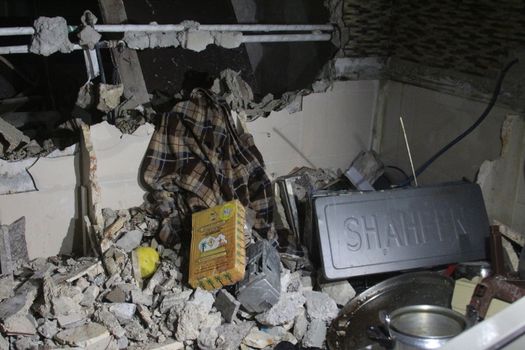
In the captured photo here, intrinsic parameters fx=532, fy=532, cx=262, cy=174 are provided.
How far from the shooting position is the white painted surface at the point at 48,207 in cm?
281

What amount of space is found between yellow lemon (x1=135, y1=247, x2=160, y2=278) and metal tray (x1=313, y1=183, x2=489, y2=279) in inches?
34.1

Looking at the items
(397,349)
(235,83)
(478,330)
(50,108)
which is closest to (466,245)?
(397,349)

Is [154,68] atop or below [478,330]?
atop

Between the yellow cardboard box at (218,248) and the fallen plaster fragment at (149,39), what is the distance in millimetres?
1007

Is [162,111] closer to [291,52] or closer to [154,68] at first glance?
[154,68]

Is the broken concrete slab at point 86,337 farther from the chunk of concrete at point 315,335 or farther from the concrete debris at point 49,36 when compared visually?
the concrete debris at point 49,36

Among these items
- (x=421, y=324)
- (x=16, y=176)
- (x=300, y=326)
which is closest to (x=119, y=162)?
(x=16, y=176)

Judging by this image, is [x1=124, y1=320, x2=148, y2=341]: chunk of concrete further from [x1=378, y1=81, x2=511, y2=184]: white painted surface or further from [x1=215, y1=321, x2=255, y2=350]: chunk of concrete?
[x1=378, y1=81, x2=511, y2=184]: white painted surface

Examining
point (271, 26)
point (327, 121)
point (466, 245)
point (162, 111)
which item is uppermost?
point (271, 26)

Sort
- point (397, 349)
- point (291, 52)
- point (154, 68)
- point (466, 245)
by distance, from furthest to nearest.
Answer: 1. point (291, 52)
2. point (154, 68)
3. point (466, 245)
4. point (397, 349)

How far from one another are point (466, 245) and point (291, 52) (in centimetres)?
221

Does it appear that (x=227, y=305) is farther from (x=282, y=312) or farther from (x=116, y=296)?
(x=116, y=296)

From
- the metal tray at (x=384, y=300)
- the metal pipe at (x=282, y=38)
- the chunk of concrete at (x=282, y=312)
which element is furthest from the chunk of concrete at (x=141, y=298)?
the metal pipe at (x=282, y=38)

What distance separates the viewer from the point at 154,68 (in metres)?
3.47
